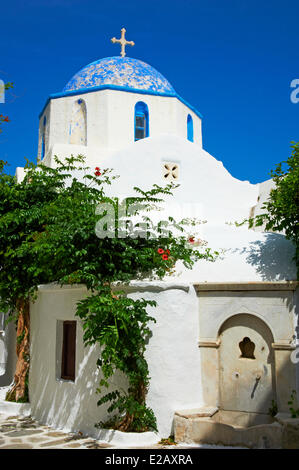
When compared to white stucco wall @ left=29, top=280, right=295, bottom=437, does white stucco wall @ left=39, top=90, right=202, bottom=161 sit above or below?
above

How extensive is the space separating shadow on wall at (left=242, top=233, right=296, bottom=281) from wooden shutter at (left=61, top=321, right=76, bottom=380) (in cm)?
313

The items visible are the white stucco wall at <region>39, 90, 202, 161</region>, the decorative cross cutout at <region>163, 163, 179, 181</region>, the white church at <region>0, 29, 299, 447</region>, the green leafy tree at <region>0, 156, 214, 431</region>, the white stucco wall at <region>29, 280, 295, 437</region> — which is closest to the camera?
the white church at <region>0, 29, 299, 447</region>

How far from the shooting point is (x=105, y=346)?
637 cm

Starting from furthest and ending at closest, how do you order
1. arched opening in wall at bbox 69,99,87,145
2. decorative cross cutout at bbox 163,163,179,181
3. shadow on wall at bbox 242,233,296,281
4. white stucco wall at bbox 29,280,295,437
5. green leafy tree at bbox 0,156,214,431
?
arched opening in wall at bbox 69,99,87,145, decorative cross cutout at bbox 163,163,179,181, shadow on wall at bbox 242,233,296,281, white stucco wall at bbox 29,280,295,437, green leafy tree at bbox 0,156,214,431

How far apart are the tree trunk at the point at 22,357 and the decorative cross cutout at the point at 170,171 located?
4.07 meters

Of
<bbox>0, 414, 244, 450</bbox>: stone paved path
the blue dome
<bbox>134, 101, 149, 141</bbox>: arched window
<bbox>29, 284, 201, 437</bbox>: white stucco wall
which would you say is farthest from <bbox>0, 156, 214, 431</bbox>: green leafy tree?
the blue dome

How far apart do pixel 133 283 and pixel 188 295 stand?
2.75 feet

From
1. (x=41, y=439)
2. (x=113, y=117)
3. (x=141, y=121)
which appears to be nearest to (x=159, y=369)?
(x=41, y=439)

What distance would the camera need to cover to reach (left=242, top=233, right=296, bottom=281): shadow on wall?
21.5ft

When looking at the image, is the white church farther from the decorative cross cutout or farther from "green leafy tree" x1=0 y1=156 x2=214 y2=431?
the decorative cross cutout

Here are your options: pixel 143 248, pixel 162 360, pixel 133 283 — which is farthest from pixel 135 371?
pixel 143 248
